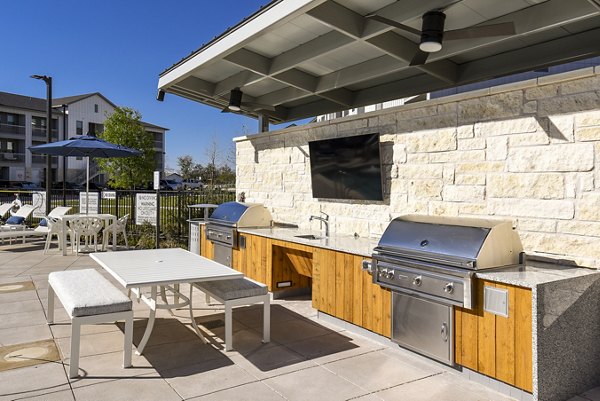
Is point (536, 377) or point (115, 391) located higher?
point (536, 377)

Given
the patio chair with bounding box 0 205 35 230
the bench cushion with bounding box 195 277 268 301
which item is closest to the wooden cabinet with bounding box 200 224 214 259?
the bench cushion with bounding box 195 277 268 301

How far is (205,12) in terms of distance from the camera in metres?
11.5

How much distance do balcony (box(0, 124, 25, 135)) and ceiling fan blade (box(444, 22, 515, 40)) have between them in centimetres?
3968

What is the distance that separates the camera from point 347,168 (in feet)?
17.2

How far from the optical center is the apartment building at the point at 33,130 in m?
34.4

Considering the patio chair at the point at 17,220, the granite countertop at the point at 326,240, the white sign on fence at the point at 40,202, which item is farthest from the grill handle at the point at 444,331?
the white sign on fence at the point at 40,202

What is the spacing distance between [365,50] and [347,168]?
1363 mm

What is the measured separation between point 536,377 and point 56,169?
40.8 metres

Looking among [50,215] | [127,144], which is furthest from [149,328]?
[127,144]

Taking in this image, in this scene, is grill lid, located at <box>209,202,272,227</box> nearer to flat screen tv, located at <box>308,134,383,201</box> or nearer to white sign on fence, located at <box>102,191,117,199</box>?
flat screen tv, located at <box>308,134,383,201</box>

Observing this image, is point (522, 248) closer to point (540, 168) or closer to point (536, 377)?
point (540, 168)

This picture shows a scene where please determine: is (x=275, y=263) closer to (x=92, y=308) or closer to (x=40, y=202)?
(x=92, y=308)

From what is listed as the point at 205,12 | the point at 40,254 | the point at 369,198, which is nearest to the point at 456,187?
the point at 369,198

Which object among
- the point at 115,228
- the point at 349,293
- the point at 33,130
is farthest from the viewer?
the point at 33,130
